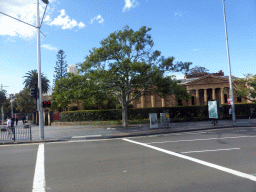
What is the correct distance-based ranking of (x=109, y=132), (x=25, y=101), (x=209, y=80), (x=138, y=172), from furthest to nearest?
(x=25, y=101) → (x=209, y=80) → (x=109, y=132) → (x=138, y=172)

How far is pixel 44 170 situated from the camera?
6.27 metres

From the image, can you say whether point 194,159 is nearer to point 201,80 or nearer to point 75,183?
point 75,183

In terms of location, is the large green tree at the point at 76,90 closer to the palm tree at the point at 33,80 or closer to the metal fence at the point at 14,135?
the metal fence at the point at 14,135

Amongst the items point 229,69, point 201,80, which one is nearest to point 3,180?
point 229,69

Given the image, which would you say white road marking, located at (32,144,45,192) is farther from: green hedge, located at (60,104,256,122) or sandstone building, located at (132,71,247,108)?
sandstone building, located at (132,71,247,108)

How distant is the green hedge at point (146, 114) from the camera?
85.8 ft

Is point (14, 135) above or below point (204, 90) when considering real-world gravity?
below

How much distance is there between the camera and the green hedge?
85.8 feet

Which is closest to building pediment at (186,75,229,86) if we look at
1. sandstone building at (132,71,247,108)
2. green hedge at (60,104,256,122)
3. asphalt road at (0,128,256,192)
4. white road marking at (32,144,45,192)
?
sandstone building at (132,71,247,108)

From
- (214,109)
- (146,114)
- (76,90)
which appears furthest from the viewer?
(146,114)

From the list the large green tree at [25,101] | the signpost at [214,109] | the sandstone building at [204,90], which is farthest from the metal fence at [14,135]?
the large green tree at [25,101]

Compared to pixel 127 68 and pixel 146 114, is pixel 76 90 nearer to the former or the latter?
pixel 127 68

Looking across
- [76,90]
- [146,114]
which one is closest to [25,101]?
[146,114]

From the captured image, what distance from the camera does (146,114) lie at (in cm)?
2744
